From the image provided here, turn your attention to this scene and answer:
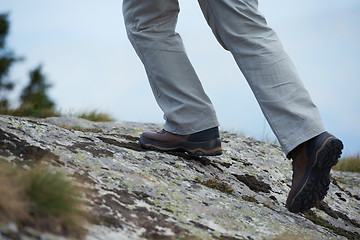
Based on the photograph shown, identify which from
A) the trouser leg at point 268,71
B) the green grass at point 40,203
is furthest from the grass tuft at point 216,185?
the green grass at point 40,203

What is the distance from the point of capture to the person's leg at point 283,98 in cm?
222

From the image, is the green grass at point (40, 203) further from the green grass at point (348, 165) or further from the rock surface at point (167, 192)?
the green grass at point (348, 165)

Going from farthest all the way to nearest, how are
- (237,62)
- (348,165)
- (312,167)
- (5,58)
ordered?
(5,58) → (348,165) → (237,62) → (312,167)

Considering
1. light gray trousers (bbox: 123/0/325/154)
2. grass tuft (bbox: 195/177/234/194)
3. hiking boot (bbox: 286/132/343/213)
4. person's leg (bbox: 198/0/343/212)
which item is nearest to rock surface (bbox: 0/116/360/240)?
grass tuft (bbox: 195/177/234/194)

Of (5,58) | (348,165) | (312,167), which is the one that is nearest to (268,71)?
(312,167)

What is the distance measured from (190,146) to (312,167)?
0.98 meters

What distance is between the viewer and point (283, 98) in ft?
7.47

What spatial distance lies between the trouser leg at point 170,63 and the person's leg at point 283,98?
1.68ft

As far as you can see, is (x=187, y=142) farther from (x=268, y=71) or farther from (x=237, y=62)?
(x=268, y=71)

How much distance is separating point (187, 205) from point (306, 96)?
3.11 feet

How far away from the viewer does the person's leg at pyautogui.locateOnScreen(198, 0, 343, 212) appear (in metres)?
2.22

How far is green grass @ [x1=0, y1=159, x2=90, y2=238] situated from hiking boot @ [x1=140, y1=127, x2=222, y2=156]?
5.05ft

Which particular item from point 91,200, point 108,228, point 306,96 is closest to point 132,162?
point 91,200

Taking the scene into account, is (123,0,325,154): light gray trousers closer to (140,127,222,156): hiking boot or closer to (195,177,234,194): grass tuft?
(140,127,222,156): hiking boot
